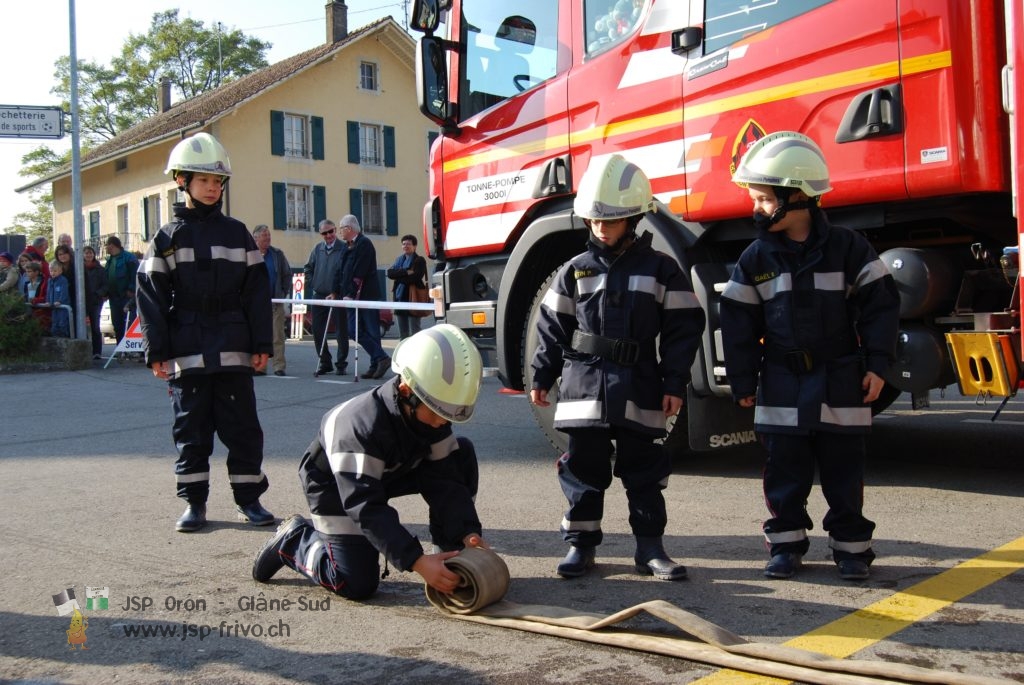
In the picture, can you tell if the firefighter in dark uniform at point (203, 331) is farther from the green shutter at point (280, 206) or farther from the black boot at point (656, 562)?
the green shutter at point (280, 206)

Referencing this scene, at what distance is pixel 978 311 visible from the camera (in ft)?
15.9

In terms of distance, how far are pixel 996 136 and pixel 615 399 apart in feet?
6.56

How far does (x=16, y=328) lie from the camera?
46.3 ft

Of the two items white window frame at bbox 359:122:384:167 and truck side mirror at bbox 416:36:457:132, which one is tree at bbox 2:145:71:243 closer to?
white window frame at bbox 359:122:384:167

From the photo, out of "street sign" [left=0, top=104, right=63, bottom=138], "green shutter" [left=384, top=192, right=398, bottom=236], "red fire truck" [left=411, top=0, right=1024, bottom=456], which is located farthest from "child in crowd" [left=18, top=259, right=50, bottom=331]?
"green shutter" [left=384, top=192, right=398, bottom=236]

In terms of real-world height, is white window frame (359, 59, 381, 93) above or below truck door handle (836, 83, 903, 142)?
above

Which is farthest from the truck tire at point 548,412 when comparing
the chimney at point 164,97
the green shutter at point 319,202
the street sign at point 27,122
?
the chimney at point 164,97

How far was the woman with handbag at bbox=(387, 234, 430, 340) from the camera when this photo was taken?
520 inches

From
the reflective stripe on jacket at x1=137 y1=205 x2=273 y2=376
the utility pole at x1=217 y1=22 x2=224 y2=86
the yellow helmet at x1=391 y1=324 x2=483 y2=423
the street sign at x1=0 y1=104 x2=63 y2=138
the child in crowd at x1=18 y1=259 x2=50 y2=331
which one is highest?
the utility pole at x1=217 y1=22 x2=224 y2=86

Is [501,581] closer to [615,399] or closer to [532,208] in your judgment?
[615,399]

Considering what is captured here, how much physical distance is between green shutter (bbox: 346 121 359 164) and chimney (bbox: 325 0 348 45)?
10.9 feet

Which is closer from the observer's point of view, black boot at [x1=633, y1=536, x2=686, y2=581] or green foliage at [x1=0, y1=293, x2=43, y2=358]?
black boot at [x1=633, y1=536, x2=686, y2=581]

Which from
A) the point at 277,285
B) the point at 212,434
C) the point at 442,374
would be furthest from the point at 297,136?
the point at 442,374

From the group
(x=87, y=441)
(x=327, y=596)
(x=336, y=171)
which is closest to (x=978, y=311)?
(x=327, y=596)
